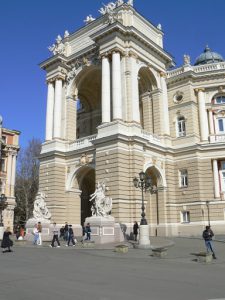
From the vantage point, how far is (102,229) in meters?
25.9

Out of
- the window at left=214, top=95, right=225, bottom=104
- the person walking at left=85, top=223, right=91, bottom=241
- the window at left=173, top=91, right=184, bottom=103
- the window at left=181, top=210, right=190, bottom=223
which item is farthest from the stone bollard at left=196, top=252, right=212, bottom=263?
the window at left=214, top=95, right=225, bottom=104

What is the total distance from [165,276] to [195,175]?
79.6ft

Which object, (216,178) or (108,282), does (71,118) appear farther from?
(108,282)

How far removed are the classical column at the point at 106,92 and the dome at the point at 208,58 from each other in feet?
69.0

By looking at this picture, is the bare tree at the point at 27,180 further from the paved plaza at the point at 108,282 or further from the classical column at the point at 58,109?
the paved plaza at the point at 108,282

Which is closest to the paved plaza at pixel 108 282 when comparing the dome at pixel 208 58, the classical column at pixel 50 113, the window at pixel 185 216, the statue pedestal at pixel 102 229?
the statue pedestal at pixel 102 229

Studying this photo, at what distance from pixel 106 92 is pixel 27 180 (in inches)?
1153

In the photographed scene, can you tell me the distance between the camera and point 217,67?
3769 centimetres

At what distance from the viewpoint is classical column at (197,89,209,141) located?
36.5 meters

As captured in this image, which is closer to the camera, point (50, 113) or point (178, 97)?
point (50, 113)

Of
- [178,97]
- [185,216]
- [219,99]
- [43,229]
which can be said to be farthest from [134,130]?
[219,99]

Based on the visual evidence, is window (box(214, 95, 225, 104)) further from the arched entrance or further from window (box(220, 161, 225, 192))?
the arched entrance

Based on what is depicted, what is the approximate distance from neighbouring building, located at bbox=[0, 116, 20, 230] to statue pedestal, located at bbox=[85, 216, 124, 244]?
32.5 meters

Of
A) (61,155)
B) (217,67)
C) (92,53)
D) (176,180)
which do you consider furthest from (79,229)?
(217,67)
